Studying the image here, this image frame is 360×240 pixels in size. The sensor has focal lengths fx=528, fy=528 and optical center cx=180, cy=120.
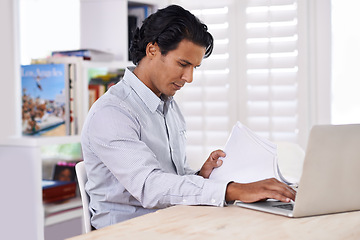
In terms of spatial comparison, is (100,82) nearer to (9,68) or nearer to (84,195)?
(9,68)

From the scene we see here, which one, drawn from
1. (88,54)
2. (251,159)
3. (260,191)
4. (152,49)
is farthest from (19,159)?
(260,191)

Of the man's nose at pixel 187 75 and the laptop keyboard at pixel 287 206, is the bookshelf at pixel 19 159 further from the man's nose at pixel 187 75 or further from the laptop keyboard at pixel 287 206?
the laptop keyboard at pixel 287 206

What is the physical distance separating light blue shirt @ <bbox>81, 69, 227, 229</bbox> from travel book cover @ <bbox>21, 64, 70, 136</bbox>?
0.86 m

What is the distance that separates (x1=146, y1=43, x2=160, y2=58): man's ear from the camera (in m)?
1.95

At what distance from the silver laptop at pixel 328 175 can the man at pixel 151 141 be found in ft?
0.30

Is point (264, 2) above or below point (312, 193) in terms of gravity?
above

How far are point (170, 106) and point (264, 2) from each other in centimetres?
129

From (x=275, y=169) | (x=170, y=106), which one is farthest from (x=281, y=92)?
(x=275, y=169)

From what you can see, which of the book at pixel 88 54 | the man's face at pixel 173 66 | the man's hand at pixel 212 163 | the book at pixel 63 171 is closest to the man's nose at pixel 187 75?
the man's face at pixel 173 66

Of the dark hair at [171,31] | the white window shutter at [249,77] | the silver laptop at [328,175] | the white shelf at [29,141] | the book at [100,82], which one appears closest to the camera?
the silver laptop at [328,175]

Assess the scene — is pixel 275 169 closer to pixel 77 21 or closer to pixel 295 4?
pixel 295 4

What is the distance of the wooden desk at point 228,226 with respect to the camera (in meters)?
1.20

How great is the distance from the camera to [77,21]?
3262mm

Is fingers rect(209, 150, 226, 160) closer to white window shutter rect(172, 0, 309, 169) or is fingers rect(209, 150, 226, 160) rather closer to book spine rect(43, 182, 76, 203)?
book spine rect(43, 182, 76, 203)
